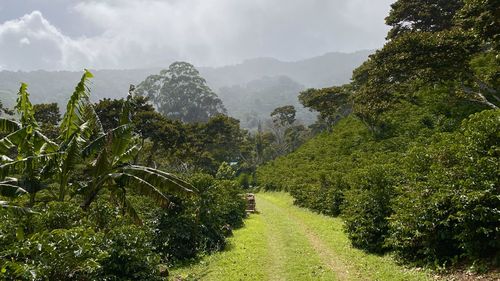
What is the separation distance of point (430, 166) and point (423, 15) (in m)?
22.9

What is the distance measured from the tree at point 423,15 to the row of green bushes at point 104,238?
23722 millimetres

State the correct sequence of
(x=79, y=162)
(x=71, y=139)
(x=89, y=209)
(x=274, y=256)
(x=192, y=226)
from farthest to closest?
(x=192, y=226) → (x=274, y=256) → (x=79, y=162) → (x=71, y=139) → (x=89, y=209)

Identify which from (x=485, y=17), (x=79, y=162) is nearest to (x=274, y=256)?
(x=79, y=162)

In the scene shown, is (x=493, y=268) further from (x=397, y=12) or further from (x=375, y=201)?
(x=397, y=12)

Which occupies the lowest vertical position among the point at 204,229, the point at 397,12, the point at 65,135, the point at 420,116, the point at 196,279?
the point at 196,279

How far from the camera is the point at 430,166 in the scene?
40.0 ft

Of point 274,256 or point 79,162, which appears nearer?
point 79,162

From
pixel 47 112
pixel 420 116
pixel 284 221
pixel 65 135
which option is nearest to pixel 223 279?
pixel 65 135

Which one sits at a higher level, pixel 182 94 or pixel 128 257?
pixel 182 94

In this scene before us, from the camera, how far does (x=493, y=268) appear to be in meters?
9.05

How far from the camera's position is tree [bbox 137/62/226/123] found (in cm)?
14638

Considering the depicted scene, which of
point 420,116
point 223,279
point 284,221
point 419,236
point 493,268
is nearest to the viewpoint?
point 493,268

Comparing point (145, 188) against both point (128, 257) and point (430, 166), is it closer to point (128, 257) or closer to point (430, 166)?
point (128, 257)

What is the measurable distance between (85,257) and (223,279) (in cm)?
608
